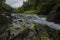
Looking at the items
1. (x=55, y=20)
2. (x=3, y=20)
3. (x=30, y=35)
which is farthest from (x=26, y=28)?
(x=55, y=20)

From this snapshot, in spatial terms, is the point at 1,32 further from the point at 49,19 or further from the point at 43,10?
the point at 43,10

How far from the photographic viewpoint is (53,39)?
22.5 metres

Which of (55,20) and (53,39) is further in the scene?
(55,20)

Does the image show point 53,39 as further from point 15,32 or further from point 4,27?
point 4,27

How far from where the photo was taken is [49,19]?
40906 millimetres

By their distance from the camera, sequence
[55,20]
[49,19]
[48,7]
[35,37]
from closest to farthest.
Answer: [35,37]
[55,20]
[49,19]
[48,7]

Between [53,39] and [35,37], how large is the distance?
237cm

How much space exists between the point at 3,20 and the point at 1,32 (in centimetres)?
385

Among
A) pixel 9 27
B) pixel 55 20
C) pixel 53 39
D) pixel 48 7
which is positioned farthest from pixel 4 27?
pixel 48 7

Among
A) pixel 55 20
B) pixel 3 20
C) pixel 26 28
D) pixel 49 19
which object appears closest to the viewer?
pixel 26 28

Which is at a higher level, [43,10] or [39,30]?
[39,30]

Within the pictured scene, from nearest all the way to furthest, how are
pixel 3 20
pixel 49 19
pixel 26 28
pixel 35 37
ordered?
pixel 35 37, pixel 26 28, pixel 3 20, pixel 49 19

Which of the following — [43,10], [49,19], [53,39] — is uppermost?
[53,39]

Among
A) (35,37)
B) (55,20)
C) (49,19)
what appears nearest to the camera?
(35,37)
